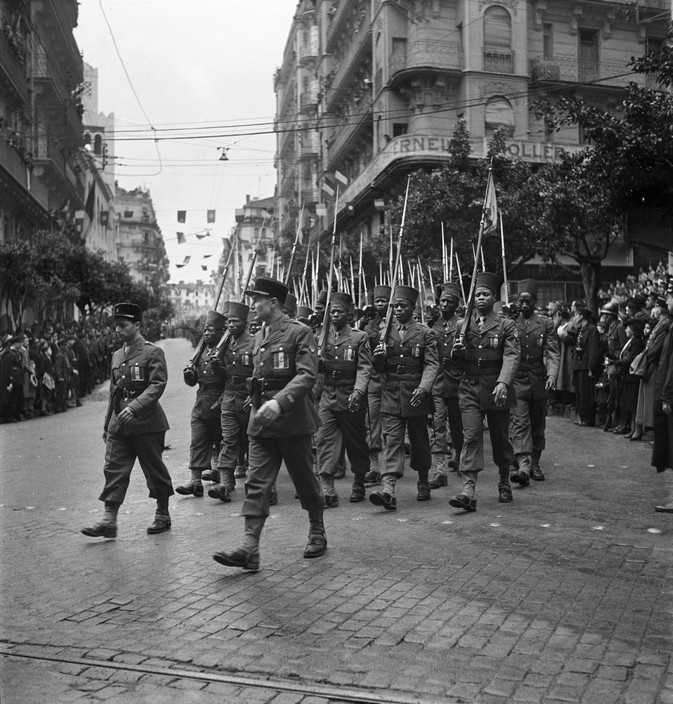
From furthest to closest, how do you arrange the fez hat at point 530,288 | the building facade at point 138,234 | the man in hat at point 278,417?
the building facade at point 138,234
the fez hat at point 530,288
the man in hat at point 278,417

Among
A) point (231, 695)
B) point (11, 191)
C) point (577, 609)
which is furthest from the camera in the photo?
point (11, 191)

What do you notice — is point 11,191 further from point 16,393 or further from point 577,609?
point 577,609

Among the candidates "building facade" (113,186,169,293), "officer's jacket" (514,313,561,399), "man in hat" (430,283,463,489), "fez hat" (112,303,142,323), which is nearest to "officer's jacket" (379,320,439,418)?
"man in hat" (430,283,463,489)

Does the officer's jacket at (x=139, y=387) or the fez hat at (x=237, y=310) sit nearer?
the officer's jacket at (x=139, y=387)

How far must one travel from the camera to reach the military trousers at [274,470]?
6172 mm

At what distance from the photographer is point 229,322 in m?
9.35

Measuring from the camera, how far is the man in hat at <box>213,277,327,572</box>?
612 centimetres

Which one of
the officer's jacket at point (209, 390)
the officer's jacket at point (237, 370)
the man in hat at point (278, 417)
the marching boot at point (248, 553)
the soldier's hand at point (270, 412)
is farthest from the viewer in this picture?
the officer's jacket at point (209, 390)

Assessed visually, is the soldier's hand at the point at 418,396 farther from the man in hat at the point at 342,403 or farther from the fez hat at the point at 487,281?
the fez hat at the point at 487,281

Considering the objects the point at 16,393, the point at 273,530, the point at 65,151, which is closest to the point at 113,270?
the point at 65,151

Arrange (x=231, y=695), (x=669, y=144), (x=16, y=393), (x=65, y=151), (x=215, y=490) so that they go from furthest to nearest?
(x=65, y=151) → (x=16, y=393) → (x=669, y=144) → (x=215, y=490) → (x=231, y=695)

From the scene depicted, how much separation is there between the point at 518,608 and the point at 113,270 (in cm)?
4097

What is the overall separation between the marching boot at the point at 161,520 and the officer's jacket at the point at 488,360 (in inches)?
110

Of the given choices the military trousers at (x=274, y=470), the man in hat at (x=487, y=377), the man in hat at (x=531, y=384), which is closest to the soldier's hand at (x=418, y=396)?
the man in hat at (x=487, y=377)
